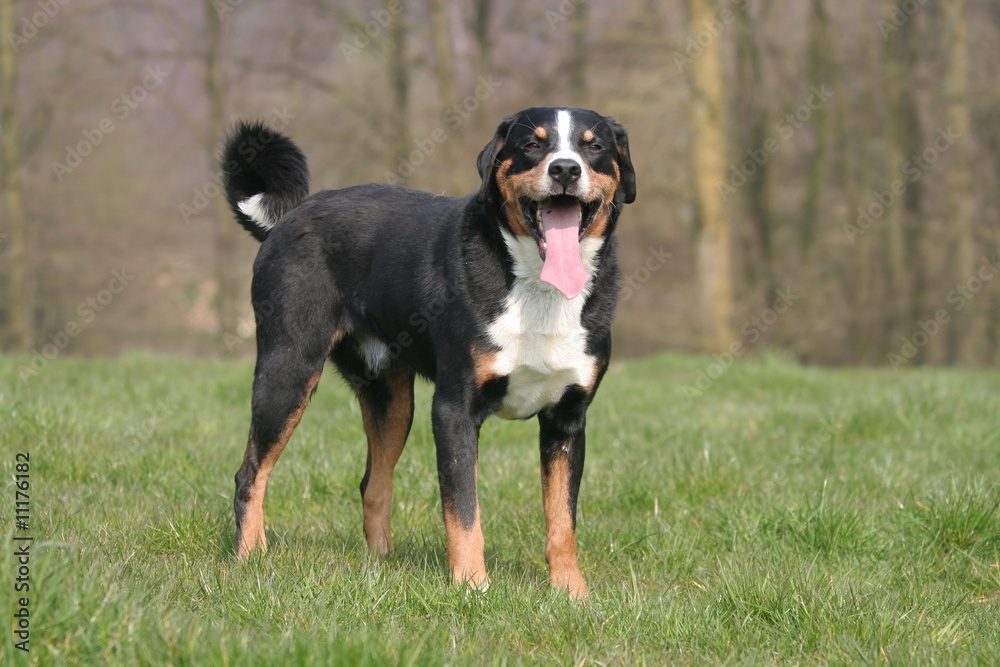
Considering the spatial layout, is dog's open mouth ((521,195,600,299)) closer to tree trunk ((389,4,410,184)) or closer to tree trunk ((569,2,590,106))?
tree trunk ((569,2,590,106))

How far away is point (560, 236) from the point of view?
11.7 ft

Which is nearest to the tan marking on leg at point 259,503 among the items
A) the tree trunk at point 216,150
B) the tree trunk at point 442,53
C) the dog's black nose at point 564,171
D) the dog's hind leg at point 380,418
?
the dog's hind leg at point 380,418

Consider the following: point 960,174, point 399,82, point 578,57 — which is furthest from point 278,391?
point 960,174

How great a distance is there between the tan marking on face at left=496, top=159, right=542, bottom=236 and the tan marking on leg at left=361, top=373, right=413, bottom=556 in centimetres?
105

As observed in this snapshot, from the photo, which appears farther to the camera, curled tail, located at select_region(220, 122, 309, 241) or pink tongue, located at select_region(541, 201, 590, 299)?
curled tail, located at select_region(220, 122, 309, 241)

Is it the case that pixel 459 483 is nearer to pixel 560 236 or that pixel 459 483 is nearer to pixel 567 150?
pixel 560 236

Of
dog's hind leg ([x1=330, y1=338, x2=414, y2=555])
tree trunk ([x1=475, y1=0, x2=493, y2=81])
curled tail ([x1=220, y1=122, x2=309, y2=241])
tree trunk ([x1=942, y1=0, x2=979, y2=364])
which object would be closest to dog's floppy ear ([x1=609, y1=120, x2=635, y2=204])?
dog's hind leg ([x1=330, y1=338, x2=414, y2=555])

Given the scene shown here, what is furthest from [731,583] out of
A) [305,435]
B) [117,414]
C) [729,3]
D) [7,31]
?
[7,31]

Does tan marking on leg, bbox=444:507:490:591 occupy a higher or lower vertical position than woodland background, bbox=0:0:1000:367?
lower

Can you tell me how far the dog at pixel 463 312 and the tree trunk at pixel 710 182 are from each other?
10.7m

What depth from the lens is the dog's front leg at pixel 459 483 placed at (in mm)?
3398

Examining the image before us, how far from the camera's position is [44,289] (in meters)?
22.4

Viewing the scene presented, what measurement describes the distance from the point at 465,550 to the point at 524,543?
32.2 inches

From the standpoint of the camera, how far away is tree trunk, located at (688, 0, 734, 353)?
14266 millimetres
